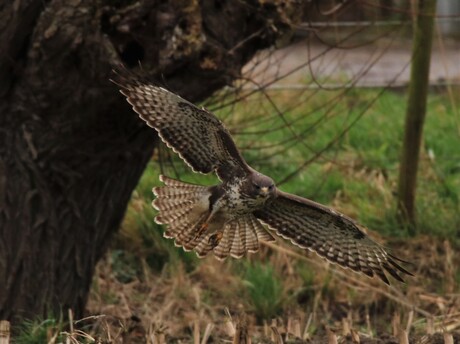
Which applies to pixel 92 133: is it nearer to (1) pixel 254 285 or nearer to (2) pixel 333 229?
(2) pixel 333 229

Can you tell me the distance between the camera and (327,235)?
21.0 ft

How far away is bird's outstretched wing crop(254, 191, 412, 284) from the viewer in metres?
6.25

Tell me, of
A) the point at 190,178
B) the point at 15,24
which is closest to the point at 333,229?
the point at 15,24

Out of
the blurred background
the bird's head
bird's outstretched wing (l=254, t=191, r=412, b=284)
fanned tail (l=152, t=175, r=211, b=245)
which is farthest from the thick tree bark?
bird's outstretched wing (l=254, t=191, r=412, b=284)

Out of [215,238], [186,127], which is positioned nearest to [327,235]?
[215,238]

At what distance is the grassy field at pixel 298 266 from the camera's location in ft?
23.9

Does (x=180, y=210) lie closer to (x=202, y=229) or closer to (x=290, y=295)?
(x=202, y=229)

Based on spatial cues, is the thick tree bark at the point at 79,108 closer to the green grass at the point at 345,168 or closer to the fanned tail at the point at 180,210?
the fanned tail at the point at 180,210

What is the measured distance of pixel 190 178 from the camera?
8.74 m

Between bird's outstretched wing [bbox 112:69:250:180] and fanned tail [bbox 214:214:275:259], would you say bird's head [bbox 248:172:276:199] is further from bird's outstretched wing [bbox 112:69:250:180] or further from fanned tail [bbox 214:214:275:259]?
fanned tail [bbox 214:214:275:259]

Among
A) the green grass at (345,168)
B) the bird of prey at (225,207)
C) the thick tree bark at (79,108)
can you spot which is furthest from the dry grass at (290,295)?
the bird of prey at (225,207)

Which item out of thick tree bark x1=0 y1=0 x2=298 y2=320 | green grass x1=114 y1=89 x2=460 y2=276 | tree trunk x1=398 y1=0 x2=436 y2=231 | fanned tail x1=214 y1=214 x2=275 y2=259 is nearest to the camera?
thick tree bark x1=0 y1=0 x2=298 y2=320

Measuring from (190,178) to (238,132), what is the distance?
1197mm

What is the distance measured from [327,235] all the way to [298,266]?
5.80 ft
